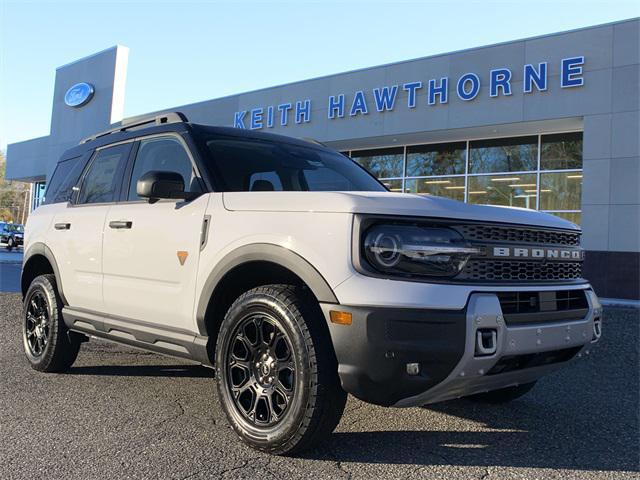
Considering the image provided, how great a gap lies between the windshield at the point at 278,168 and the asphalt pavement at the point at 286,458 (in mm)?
1561

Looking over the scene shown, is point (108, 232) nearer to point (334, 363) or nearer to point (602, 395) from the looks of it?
point (334, 363)

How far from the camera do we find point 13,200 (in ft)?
279

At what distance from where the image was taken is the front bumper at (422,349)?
8.53ft

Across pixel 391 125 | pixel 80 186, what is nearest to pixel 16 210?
pixel 391 125

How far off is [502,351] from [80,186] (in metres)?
3.84

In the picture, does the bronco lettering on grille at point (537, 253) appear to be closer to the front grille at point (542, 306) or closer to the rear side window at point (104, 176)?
the front grille at point (542, 306)

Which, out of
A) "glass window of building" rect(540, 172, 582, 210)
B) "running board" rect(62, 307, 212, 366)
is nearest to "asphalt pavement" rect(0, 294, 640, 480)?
"running board" rect(62, 307, 212, 366)

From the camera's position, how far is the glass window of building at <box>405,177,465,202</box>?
17.4 metres

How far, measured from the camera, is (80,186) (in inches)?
195

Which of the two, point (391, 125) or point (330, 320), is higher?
point (391, 125)

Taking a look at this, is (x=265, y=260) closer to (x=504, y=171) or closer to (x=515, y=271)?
(x=515, y=271)

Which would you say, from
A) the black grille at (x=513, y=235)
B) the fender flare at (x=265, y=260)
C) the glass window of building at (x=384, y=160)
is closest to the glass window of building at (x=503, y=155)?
the glass window of building at (x=384, y=160)

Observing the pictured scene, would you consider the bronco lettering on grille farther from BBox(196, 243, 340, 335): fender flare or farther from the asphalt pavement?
the asphalt pavement

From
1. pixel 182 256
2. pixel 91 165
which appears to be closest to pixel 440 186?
pixel 91 165
